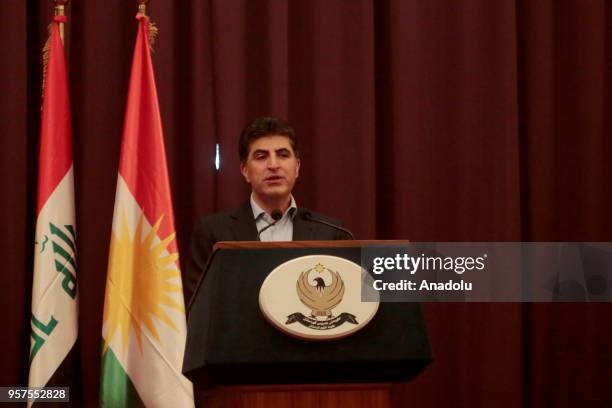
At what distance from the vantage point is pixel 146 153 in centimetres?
350

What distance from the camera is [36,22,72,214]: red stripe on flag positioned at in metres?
3.45

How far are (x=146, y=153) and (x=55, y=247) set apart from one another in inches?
20.8

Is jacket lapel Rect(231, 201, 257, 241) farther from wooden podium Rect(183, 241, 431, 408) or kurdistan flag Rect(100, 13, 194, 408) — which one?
wooden podium Rect(183, 241, 431, 408)

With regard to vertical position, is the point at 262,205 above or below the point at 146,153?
below

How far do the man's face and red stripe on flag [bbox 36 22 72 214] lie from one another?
2.53 ft

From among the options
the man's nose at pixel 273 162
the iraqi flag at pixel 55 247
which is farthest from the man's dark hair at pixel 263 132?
the iraqi flag at pixel 55 247

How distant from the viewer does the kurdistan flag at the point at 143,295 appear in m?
3.34

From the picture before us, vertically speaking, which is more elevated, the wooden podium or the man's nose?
the man's nose

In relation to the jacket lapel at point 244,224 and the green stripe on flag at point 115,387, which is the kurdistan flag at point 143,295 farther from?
the jacket lapel at point 244,224

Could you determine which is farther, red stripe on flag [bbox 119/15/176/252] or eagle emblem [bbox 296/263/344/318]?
red stripe on flag [bbox 119/15/176/252]
